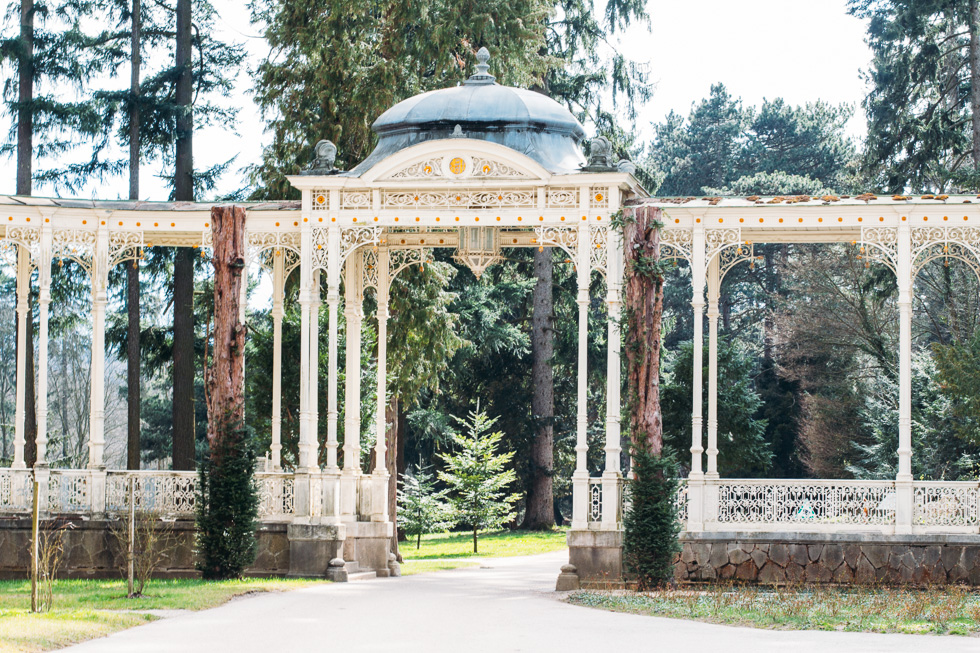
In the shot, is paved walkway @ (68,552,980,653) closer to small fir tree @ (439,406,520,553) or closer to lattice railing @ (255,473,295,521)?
lattice railing @ (255,473,295,521)

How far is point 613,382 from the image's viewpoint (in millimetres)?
17781

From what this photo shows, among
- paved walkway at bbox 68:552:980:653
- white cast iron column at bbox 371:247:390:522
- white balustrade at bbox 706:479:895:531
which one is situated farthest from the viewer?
white cast iron column at bbox 371:247:390:522

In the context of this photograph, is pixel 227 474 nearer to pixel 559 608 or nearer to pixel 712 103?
pixel 559 608

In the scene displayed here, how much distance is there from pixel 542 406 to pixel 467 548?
269 inches

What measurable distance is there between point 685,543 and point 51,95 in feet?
59.1

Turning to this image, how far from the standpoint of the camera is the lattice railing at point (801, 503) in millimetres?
17656

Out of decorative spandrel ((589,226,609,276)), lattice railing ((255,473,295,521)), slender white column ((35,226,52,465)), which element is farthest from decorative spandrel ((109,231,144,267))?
decorative spandrel ((589,226,609,276))

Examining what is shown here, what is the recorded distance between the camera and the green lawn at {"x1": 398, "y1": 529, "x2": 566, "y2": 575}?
84.4ft

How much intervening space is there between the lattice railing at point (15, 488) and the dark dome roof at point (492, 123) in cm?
619

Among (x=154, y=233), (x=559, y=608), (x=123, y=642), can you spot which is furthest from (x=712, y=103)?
(x=123, y=642)

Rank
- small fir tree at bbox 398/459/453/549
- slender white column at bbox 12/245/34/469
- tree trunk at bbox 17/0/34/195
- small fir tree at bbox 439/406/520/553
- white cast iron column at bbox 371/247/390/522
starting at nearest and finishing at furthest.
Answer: slender white column at bbox 12/245/34/469 → white cast iron column at bbox 371/247/390/522 → tree trunk at bbox 17/0/34/195 → small fir tree at bbox 439/406/520/553 → small fir tree at bbox 398/459/453/549

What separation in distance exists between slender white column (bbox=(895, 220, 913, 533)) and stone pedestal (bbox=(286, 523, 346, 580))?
737 cm

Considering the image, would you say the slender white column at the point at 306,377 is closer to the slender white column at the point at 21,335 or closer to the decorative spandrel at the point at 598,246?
the decorative spandrel at the point at 598,246

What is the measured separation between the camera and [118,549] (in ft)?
61.4
